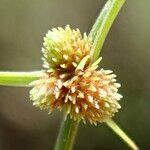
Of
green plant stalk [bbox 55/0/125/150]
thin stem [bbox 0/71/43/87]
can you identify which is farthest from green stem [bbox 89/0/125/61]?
thin stem [bbox 0/71/43/87]

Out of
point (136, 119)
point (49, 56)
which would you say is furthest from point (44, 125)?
point (49, 56)

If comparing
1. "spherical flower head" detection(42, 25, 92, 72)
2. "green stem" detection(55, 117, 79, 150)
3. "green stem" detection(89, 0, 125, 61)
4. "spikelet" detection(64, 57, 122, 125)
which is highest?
"spherical flower head" detection(42, 25, 92, 72)

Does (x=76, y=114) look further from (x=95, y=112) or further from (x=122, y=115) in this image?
(x=122, y=115)

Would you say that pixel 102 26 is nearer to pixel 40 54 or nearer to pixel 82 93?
pixel 82 93

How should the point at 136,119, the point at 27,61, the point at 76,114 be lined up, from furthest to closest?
the point at 27,61 < the point at 136,119 < the point at 76,114

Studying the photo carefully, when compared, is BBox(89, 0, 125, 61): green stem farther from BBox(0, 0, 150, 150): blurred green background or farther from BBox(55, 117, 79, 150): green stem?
BBox(0, 0, 150, 150): blurred green background

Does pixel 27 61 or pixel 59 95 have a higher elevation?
pixel 27 61

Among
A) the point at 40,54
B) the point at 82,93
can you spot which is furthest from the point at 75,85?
the point at 40,54
